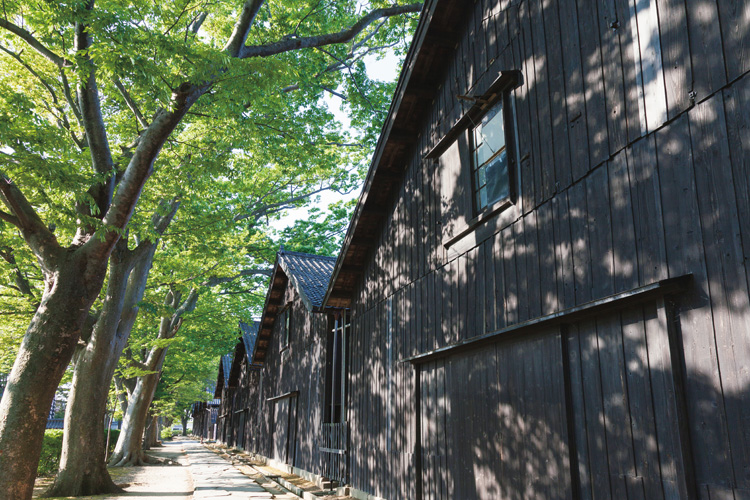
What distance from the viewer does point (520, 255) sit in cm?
582

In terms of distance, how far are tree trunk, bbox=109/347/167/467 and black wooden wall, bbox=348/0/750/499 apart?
17.9m

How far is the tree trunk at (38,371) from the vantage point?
777cm

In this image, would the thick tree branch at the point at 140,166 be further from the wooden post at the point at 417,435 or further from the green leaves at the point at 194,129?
the wooden post at the point at 417,435

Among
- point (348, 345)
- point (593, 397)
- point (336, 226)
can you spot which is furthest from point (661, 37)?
point (336, 226)

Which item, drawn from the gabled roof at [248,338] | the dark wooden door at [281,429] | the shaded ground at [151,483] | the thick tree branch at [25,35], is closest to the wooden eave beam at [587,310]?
the thick tree branch at [25,35]

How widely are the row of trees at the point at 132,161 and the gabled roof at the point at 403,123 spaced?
2831 mm

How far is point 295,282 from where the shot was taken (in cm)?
1553

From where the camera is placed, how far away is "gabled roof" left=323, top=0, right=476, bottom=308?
315 inches

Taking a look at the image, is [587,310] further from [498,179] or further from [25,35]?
[25,35]

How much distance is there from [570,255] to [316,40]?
9.75 m

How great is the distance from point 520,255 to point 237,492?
35.1 feet

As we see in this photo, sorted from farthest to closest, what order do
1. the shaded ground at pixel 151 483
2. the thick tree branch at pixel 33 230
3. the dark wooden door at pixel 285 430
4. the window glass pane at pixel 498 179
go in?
the dark wooden door at pixel 285 430 → the shaded ground at pixel 151 483 → the thick tree branch at pixel 33 230 → the window glass pane at pixel 498 179

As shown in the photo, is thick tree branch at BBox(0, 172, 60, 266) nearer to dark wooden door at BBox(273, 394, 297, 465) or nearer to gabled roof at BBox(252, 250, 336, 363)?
gabled roof at BBox(252, 250, 336, 363)

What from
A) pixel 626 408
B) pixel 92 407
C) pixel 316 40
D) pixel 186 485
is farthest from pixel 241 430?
pixel 626 408
